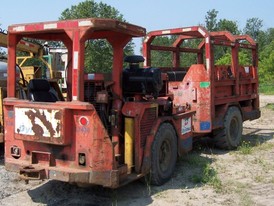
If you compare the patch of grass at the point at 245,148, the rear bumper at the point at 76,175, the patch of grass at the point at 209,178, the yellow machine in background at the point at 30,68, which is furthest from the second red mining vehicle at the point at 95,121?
the patch of grass at the point at 245,148

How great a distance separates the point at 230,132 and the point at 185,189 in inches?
134

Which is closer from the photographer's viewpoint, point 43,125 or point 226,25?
point 43,125

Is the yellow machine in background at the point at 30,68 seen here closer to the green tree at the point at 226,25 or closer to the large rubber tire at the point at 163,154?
the large rubber tire at the point at 163,154

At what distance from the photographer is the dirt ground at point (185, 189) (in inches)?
215

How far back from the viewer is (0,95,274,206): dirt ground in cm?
546

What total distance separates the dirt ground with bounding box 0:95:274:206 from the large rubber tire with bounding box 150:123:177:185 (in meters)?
0.15

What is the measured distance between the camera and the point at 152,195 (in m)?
5.68

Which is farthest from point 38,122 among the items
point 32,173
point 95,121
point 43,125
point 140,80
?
point 140,80

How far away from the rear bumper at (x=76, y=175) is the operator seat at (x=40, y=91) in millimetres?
1029

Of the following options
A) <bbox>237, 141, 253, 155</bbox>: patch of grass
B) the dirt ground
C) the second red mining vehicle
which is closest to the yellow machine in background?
the second red mining vehicle

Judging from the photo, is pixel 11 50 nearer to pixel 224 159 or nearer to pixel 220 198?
pixel 220 198

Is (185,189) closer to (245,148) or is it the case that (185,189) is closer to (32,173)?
(32,173)

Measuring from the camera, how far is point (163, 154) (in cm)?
629

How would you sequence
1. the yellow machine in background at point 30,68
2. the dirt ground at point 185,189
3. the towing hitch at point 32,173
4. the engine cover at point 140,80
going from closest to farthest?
the towing hitch at point 32,173, the dirt ground at point 185,189, the engine cover at point 140,80, the yellow machine in background at point 30,68
